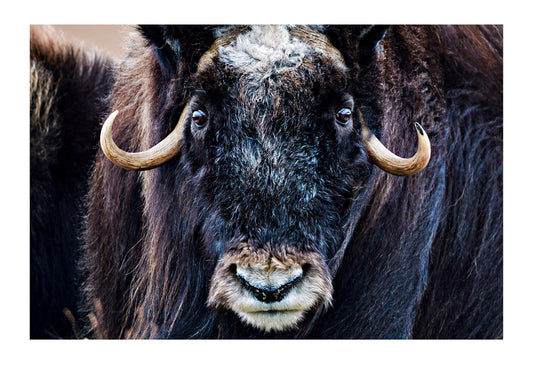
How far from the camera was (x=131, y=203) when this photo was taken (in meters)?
3.94

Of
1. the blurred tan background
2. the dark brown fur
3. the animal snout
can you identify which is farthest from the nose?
the dark brown fur

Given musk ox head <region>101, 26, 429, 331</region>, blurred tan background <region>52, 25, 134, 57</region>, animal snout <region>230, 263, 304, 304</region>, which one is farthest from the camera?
blurred tan background <region>52, 25, 134, 57</region>

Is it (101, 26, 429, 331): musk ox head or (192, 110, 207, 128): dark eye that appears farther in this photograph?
(192, 110, 207, 128): dark eye

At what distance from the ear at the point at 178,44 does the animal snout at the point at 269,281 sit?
0.94 metres

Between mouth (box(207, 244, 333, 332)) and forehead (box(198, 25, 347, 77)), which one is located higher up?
forehead (box(198, 25, 347, 77))

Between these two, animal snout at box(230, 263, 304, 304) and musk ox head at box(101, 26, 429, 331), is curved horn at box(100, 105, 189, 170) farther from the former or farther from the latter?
animal snout at box(230, 263, 304, 304)

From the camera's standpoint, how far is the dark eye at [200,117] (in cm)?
337

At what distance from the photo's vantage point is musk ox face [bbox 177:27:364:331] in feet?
10.4

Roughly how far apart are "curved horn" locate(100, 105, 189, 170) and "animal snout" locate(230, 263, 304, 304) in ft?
2.14

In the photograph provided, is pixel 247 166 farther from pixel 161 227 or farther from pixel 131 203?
pixel 131 203

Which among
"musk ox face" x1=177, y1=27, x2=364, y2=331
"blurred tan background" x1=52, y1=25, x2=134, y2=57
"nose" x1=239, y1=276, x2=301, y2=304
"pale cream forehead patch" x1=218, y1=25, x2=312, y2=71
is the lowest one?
"nose" x1=239, y1=276, x2=301, y2=304

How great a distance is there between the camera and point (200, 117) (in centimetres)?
337

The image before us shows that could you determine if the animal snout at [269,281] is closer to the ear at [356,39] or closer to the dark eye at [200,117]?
the dark eye at [200,117]

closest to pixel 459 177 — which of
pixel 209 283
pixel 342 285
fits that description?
pixel 342 285
